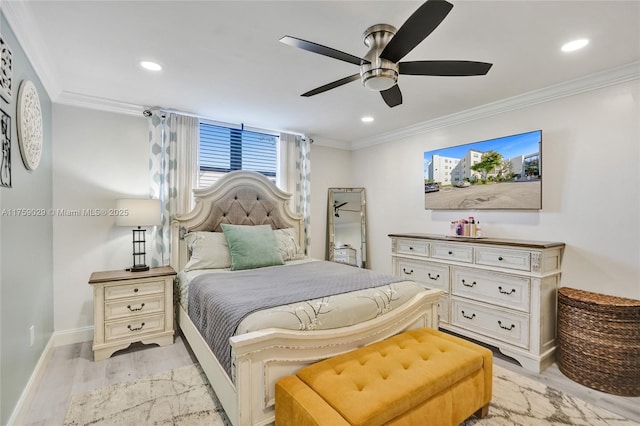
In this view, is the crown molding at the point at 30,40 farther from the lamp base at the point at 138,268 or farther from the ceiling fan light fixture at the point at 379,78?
the ceiling fan light fixture at the point at 379,78

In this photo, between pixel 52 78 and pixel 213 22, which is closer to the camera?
pixel 213 22

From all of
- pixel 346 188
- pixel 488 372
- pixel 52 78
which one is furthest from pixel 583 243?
pixel 52 78

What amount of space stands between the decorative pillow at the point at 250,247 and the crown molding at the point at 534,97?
2400mm

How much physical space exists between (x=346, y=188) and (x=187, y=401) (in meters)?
3.50

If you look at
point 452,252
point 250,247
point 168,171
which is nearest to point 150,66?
point 168,171

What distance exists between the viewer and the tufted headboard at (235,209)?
3.44 m

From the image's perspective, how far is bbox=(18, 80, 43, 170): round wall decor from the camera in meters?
1.96

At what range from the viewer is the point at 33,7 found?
67.8 inches

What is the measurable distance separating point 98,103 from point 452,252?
397 cm

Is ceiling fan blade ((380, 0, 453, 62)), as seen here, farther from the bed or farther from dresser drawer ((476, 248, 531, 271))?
dresser drawer ((476, 248, 531, 271))

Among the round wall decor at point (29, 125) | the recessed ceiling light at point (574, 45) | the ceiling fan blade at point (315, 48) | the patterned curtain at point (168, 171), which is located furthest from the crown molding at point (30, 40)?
the recessed ceiling light at point (574, 45)

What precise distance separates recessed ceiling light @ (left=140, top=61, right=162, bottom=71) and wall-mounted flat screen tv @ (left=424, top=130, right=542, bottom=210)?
10.1 feet

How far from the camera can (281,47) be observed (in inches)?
84.4

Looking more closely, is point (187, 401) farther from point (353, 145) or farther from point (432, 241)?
point (353, 145)
